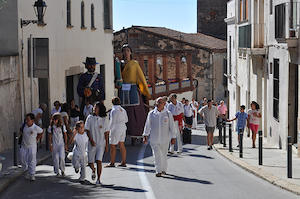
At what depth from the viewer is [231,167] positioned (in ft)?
46.2

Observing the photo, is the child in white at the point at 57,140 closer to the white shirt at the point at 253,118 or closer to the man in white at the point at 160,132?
the man in white at the point at 160,132

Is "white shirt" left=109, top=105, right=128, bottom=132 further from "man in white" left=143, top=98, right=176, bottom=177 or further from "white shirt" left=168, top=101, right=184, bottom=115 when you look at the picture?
"white shirt" left=168, top=101, right=184, bottom=115

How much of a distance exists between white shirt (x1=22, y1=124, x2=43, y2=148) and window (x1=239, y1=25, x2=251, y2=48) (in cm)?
1478

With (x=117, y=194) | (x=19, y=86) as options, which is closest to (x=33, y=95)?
(x=19, y=86)

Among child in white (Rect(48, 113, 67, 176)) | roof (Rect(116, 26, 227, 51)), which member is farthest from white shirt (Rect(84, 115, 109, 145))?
roof (Rect(116, 26, 227, 51))

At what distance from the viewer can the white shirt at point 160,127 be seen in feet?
40.3

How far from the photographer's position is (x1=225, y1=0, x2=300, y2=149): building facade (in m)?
17.4

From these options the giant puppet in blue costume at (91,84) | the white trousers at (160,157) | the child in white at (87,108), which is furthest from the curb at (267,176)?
the child in white at (87,108)

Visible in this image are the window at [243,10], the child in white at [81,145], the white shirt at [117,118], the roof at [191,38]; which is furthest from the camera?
the roof at [191,38]

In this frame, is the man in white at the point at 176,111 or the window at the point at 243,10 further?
the window at the point at 243,10

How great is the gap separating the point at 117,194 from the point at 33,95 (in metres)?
10.2

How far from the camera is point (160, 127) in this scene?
12.3 meters

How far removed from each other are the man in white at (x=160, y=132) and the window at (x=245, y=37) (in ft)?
44.6

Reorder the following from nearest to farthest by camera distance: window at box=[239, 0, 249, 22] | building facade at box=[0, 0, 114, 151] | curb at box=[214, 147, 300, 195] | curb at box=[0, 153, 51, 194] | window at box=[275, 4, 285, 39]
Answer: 1. curb at box=[214, 147, 300, 195]
2. curb at box=[0, 153, 51, 194]
3. building facade at box=[0, 0, 114, 151]
4. window at box=[275, 4, 285, 39]
5. window at box=[239, 0, 249, 22]
